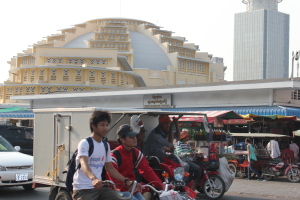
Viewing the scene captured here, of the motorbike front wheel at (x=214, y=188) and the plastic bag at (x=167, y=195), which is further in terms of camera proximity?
the motorbike front wheel at (x=214, y=188)

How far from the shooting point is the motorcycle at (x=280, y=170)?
17.1 meters

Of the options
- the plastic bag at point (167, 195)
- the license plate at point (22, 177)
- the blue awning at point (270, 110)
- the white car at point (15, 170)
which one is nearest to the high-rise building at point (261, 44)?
the blue awning at point (270, 110)

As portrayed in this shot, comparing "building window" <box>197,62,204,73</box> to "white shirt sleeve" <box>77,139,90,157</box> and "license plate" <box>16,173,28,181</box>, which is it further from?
"white shirt sleeve" <box>77,139,90,157</box>

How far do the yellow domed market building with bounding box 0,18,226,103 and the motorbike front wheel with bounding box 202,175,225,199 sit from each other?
43295 mm

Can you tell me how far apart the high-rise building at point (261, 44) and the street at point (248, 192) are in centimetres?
17287

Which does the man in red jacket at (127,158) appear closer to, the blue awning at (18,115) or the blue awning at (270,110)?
the blue awning at (270,110)

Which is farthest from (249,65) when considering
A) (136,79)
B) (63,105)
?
(63,105)

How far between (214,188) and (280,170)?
6422mm

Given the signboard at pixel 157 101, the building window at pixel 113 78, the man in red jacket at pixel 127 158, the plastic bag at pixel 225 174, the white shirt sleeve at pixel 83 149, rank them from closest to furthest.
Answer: the white shirt sleeve at pixel 83 149 → the man in red jacket at pixel 127 158 → the plastic bag at pixel 225 174 → the signboard at pixel 157 101 → the building window at pixel 113 78

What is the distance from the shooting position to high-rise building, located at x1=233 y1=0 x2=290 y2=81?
18525cm

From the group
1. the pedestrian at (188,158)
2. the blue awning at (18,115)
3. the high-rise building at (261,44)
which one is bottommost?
the blue awning at (18,115)

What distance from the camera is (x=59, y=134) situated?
938 cm

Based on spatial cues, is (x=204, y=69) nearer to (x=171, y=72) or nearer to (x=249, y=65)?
(x=171, y=72)

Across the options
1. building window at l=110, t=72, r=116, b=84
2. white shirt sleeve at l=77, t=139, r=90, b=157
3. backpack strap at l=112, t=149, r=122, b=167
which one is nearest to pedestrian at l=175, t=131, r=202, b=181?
backpack strap at l=112, t=149, r=122, b=167
